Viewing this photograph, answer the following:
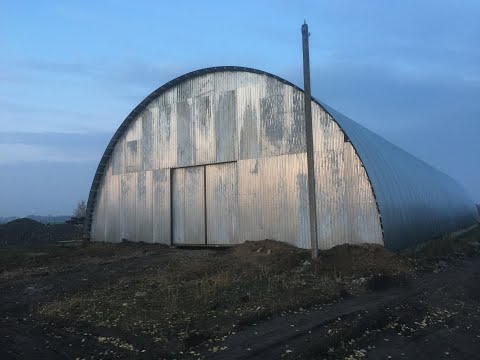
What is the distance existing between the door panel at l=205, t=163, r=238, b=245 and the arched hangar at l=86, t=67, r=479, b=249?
0.15 feet

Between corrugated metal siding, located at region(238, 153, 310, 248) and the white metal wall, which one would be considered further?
corrugated metal siding, located at region(238, 153, 310, 248)

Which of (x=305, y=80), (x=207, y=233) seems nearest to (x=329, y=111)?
(x=305, y=80)

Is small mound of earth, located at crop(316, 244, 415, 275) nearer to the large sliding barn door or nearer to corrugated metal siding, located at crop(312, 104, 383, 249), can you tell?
corrugated metal siding, located at crop(312, 104, 383, 249)

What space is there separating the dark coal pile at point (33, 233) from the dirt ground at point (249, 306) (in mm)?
14918

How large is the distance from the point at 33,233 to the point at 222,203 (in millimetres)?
23080

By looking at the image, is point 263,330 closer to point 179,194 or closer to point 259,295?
point 259,295

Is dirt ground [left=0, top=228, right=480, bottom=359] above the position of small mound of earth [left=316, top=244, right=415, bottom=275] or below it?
below

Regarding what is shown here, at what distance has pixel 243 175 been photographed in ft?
67.5

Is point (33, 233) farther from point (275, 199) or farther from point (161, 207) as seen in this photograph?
point (275, 199)

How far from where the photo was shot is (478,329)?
28.9 ft

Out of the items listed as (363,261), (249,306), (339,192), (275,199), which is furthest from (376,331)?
(275,199)

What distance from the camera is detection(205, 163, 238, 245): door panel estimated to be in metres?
20.9

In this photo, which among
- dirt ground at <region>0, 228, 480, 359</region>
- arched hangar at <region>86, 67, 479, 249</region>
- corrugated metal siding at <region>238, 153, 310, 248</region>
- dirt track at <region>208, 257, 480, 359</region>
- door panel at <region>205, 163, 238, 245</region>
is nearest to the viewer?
dirt track at <region>208, 257, 480, 359</region>

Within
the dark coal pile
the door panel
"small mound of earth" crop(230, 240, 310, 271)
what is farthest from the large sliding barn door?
the dark coal pile
